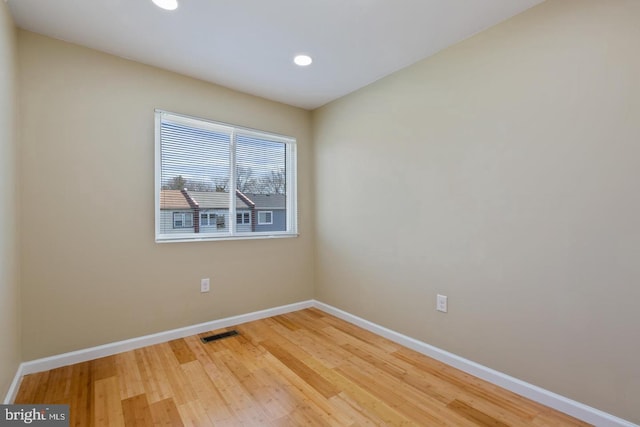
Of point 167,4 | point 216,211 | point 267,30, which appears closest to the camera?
point 167,4

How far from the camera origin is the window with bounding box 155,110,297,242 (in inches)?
105

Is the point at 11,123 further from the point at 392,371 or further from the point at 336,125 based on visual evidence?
the point at 392,371

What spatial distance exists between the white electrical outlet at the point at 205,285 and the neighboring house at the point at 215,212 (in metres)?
0.47

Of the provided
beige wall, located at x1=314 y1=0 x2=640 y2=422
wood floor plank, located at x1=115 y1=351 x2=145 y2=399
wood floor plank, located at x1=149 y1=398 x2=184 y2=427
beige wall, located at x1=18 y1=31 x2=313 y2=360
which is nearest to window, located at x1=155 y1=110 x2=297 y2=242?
beige wall, located at x1=18 y1=31 x2=313 y2=360

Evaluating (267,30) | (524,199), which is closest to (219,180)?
(267,30)

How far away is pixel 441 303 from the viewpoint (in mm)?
2312

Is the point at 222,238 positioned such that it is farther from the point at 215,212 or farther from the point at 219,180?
the point at 219,180

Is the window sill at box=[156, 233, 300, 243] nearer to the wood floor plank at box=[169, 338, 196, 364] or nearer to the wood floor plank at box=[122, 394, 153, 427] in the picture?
the wood floor plank at box=[169, 338, 196, 364]

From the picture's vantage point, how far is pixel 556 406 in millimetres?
1723

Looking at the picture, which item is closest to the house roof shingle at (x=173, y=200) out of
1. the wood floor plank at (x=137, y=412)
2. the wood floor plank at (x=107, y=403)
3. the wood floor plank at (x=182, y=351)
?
the wood floor plank at (x=182, y=351)

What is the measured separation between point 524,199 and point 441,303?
0.97 metres

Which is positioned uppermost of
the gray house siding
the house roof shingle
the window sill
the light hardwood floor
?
the house roof shingle

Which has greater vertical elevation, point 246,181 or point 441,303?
point 246,181

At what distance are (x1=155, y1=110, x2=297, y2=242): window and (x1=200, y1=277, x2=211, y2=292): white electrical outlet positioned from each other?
41 centimetres
